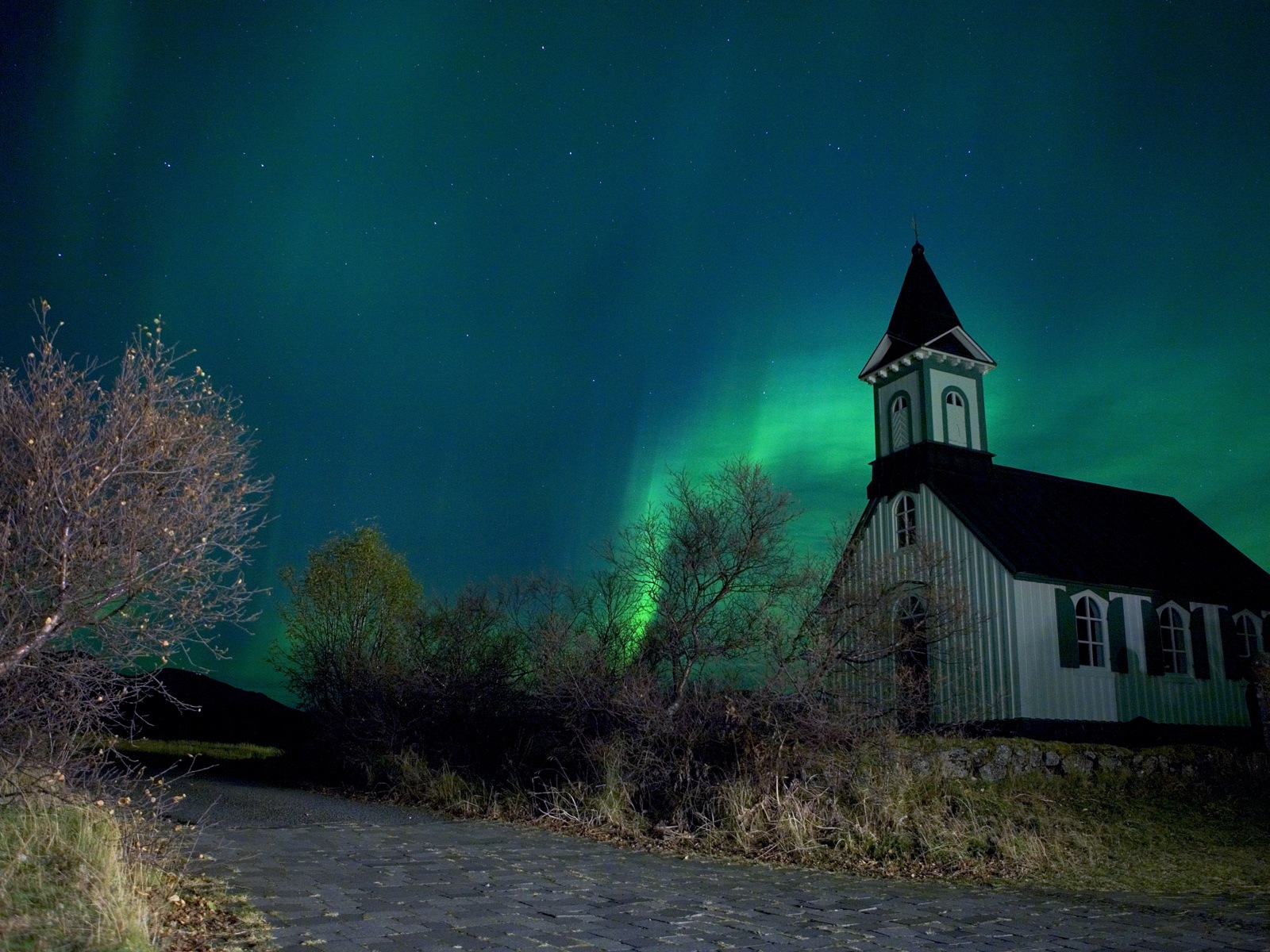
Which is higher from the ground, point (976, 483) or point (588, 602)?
point (976, 483)

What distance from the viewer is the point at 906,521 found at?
76.0 feet

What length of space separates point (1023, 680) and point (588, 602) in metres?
9.22

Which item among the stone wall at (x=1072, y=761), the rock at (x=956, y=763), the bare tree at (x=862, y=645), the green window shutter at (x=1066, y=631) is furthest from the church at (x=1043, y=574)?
the rock at (x=956, y=763)

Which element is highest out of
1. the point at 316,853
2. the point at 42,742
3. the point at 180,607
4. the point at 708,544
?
the point at 708,544

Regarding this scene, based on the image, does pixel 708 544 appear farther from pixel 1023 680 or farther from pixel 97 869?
pixel 97 869

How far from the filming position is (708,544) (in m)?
15.2

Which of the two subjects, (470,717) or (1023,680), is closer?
(470,717)

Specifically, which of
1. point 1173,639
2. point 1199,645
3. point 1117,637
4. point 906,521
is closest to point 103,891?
point 906,521

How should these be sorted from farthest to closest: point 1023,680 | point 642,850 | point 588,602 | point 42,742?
point 1023,680, point 588,602, point 642,850, point 42,742

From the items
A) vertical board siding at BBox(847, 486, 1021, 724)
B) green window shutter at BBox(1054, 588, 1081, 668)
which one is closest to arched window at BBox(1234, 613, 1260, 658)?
green window shutter at BBox(1054, 588, 1081, 668)

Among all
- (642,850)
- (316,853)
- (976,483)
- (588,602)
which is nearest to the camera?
(316,853)

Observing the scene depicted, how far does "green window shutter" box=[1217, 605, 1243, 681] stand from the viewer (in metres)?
22.3

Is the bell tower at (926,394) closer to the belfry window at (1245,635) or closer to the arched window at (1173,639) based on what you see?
the arched window at (1173,639)

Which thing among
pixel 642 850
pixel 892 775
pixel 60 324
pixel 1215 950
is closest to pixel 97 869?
pixel 60 324
